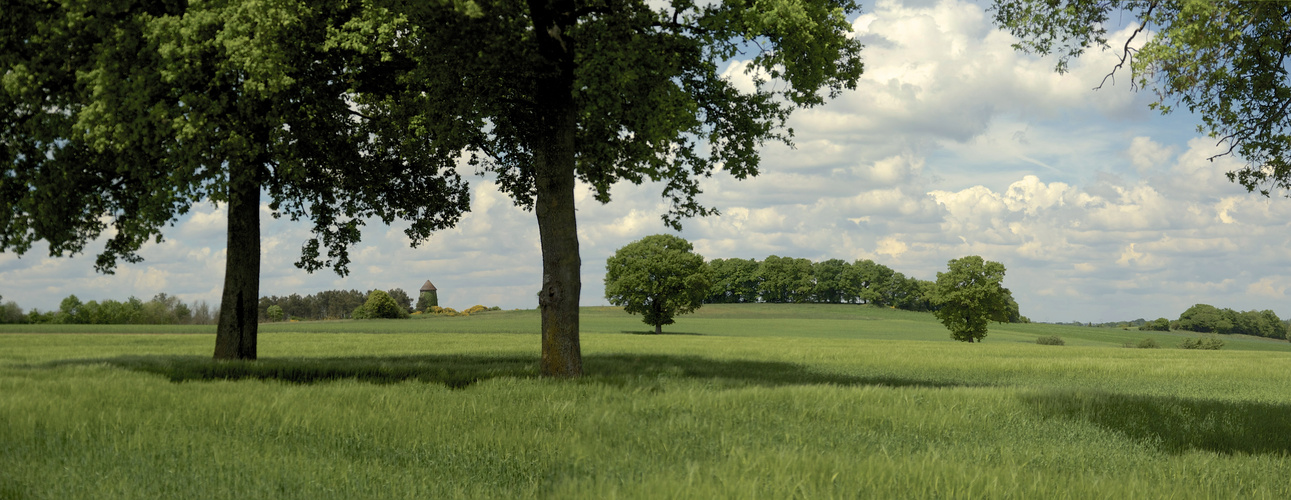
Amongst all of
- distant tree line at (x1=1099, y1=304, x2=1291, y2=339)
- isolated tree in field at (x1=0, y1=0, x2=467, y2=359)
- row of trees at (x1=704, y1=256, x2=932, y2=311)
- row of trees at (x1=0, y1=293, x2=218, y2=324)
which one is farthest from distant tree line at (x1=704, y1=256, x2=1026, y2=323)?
isolated tree in field at (x1=0, y1=0, x2=467, y2=359)

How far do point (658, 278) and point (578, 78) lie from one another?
57.5 m

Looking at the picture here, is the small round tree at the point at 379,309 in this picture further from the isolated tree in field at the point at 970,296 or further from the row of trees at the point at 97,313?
the isolated tree in field at the point at 970,296

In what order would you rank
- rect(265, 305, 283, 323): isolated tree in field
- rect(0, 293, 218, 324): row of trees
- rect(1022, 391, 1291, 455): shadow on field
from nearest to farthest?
rect(1022, 391, 1291, 455): shadow on field → rect(0, 293, 218, 324): row of trees → rect(265, 305, 283, 323): isolated tree in field

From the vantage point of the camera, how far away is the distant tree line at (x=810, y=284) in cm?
14412

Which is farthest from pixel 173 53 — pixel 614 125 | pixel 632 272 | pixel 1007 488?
pixel 632 272

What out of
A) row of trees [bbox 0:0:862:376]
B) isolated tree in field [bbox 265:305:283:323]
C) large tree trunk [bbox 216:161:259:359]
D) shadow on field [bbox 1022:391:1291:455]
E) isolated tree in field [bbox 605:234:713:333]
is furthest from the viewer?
isolated tree in field [bbox 265:305:283:323]

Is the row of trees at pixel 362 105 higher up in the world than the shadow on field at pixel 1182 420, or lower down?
higher up

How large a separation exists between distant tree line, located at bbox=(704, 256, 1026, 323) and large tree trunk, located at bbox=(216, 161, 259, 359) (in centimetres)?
12333

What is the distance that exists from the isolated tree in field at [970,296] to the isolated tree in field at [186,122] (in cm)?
5652

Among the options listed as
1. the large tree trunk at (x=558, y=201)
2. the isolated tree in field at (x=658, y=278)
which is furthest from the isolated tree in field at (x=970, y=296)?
Answer: the large tree trunk at (x=558, y=201)

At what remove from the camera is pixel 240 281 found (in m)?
20.3

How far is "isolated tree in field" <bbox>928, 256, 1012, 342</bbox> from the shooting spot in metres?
67.6

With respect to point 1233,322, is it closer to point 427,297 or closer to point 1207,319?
point 1207,319

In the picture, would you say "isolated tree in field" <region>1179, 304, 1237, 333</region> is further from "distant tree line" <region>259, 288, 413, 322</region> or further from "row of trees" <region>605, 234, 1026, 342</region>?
"distant tree line" <region>259, 288, 413, 322</region>
